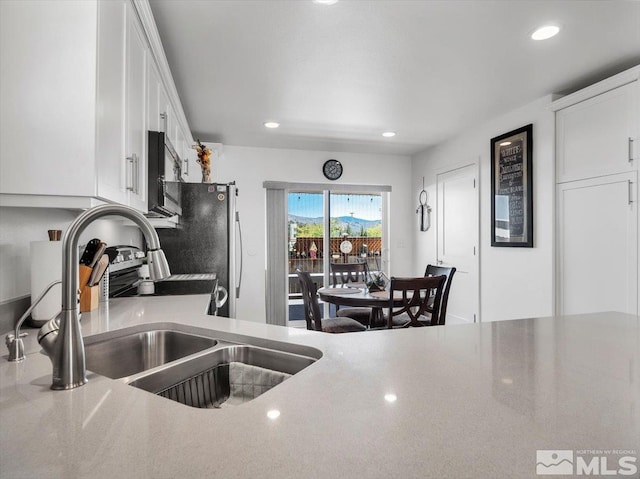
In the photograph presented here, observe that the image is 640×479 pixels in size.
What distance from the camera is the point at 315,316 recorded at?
2.71m

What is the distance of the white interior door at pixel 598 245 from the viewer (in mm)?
2500

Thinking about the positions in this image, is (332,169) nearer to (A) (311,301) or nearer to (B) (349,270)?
(B) (349,270)

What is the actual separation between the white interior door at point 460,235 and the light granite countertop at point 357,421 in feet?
10.4

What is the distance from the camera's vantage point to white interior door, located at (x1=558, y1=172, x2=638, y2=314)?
8.20 ft

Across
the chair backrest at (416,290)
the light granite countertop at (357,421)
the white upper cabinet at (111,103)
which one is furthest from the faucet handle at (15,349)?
the chair backrest at (416,290)

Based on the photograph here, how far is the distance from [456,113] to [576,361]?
310cm

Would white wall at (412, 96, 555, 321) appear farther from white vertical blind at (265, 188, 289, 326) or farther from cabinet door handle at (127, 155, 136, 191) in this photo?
cabinet door handle at (127, 155, 136, 191)

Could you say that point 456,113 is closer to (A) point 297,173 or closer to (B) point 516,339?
(A) point 297,173

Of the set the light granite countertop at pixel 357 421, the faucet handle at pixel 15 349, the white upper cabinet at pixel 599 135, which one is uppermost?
the white upper cabinet at pixel 599 135

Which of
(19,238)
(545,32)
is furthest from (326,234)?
(19,238)

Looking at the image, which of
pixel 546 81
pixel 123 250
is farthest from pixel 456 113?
pixel 123 250

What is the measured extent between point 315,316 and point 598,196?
7.68ft

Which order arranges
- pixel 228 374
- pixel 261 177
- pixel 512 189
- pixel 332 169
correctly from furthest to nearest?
pixel 332 169 < pixel 261 177 < pixel 512 189 < pixel 228 374

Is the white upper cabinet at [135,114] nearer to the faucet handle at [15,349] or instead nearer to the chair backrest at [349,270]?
the faucet handle at [15,349]
